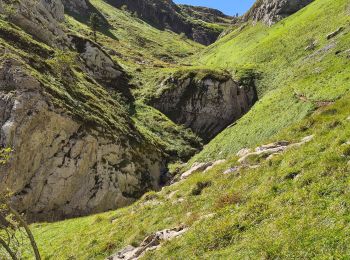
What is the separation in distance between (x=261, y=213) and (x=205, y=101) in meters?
53.2

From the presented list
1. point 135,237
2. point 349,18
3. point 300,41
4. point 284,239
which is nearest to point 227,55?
point 300,41

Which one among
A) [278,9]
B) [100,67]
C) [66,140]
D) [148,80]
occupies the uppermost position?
[278,9]

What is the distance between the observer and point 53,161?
1716 inches

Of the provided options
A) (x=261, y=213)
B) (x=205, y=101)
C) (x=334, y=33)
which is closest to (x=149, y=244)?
(x=261, y=213)

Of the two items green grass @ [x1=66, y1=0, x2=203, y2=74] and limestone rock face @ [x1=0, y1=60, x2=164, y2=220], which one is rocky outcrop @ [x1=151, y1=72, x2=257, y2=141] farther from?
green grass @ [x1=66, y1=0, x2=203, y2=74]

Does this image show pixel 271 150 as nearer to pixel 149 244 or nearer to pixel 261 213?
pixel 261 213

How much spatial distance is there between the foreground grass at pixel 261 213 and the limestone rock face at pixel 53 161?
12.5 meters

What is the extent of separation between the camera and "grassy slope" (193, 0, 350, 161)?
151 feet

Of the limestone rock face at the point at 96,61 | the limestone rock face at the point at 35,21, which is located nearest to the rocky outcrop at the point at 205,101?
the limestone rock face at the point at 96,61

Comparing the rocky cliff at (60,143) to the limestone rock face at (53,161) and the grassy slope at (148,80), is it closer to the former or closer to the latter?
the limestone rock face at (53,161)

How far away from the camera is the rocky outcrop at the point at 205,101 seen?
68.1 meters

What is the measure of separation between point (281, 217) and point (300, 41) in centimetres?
6447

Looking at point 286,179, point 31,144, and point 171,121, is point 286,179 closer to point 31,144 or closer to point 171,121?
point 31,144

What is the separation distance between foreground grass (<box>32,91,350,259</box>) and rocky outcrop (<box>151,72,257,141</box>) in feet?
123
